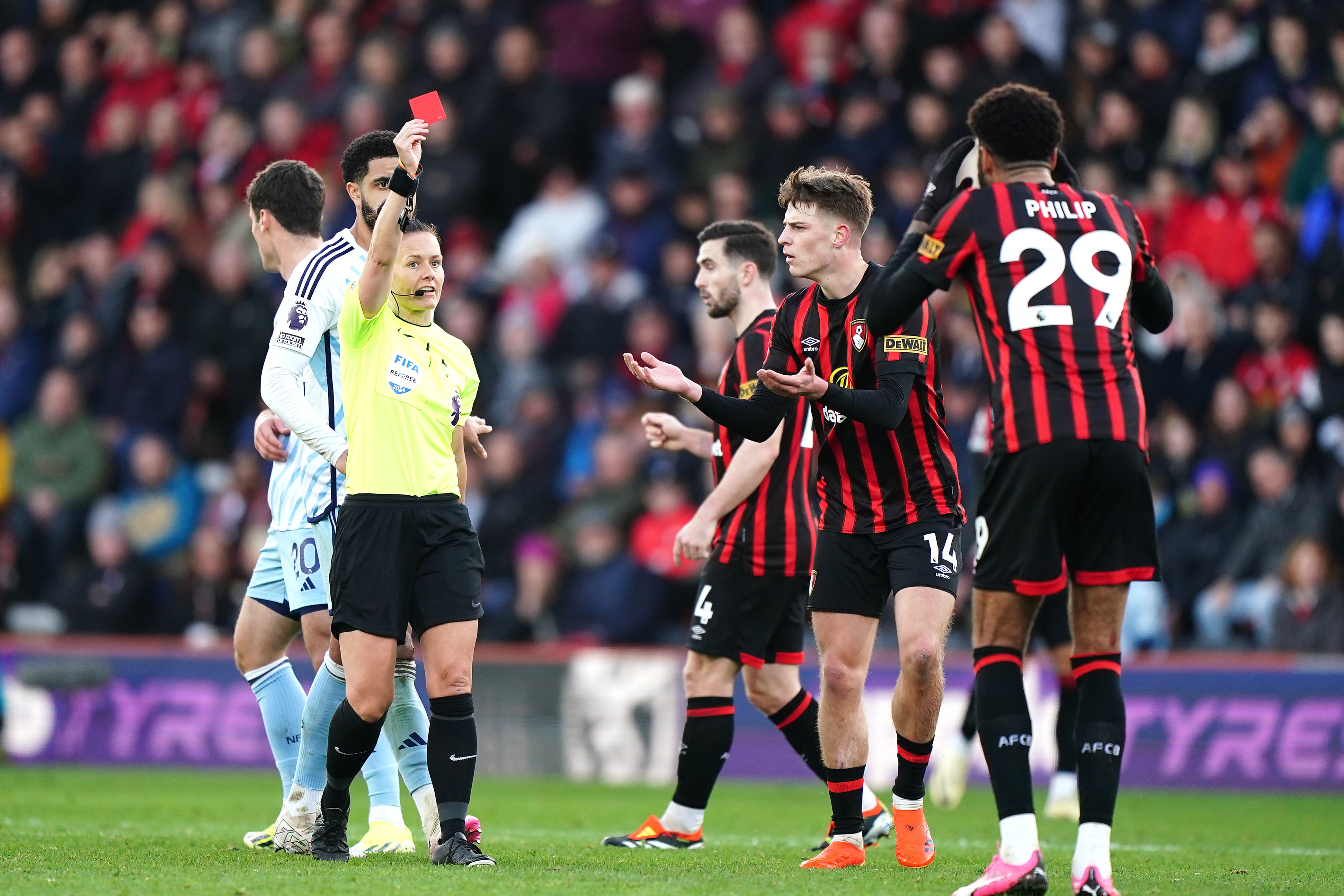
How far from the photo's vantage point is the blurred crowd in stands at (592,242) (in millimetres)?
12234

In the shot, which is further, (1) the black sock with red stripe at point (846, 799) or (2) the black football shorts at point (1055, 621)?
(2) the black football shorts at point (1055, 621)

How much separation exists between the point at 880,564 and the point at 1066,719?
2.41 meters

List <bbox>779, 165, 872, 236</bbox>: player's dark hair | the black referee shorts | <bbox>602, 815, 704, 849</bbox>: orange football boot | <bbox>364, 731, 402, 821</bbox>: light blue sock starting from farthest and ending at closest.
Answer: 1. <bbox>602, 815, 704, 849</bbox>: orange football boot
2. <bbox>364, 731, 402, 821</bbox>: light blue sock
3. <bbox>779, 165, 872, 236</bbox>: player's dark hair
4. the black referee shorts

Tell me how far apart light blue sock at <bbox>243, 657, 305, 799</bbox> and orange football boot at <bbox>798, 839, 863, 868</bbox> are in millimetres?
2160

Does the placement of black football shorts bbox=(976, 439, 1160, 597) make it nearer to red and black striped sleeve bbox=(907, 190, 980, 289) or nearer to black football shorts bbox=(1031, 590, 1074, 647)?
red and black striped sleeve bbox=(907, 190, 980, 289)

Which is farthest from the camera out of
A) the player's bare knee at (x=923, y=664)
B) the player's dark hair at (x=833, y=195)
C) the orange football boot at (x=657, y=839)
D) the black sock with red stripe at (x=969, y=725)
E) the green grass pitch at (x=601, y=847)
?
the black sock with red stripe at (x=969, y=725)

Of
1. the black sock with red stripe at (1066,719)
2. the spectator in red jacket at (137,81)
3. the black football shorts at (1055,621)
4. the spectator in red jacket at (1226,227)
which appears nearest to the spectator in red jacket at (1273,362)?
the spectator in red jacket at (1226,227)

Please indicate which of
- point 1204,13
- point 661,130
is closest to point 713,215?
point 661,130

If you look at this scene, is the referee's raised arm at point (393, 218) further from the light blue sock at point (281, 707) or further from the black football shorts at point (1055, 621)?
the black football shorts at point (1055, 621)

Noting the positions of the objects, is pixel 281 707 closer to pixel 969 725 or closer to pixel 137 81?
pixel 969 725

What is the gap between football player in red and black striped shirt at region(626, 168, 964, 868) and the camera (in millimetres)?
6359

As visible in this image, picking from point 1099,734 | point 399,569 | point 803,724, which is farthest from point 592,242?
point 1099,734

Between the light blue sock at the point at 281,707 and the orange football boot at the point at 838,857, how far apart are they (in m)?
2.16

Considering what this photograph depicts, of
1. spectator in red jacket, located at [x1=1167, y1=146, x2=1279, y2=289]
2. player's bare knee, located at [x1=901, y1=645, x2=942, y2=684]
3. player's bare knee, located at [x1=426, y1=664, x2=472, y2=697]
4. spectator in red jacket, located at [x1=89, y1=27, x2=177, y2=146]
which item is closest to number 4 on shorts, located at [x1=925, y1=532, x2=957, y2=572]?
player's bare knee, located at [x1=901, y1=645, x2=942, y2=684]
